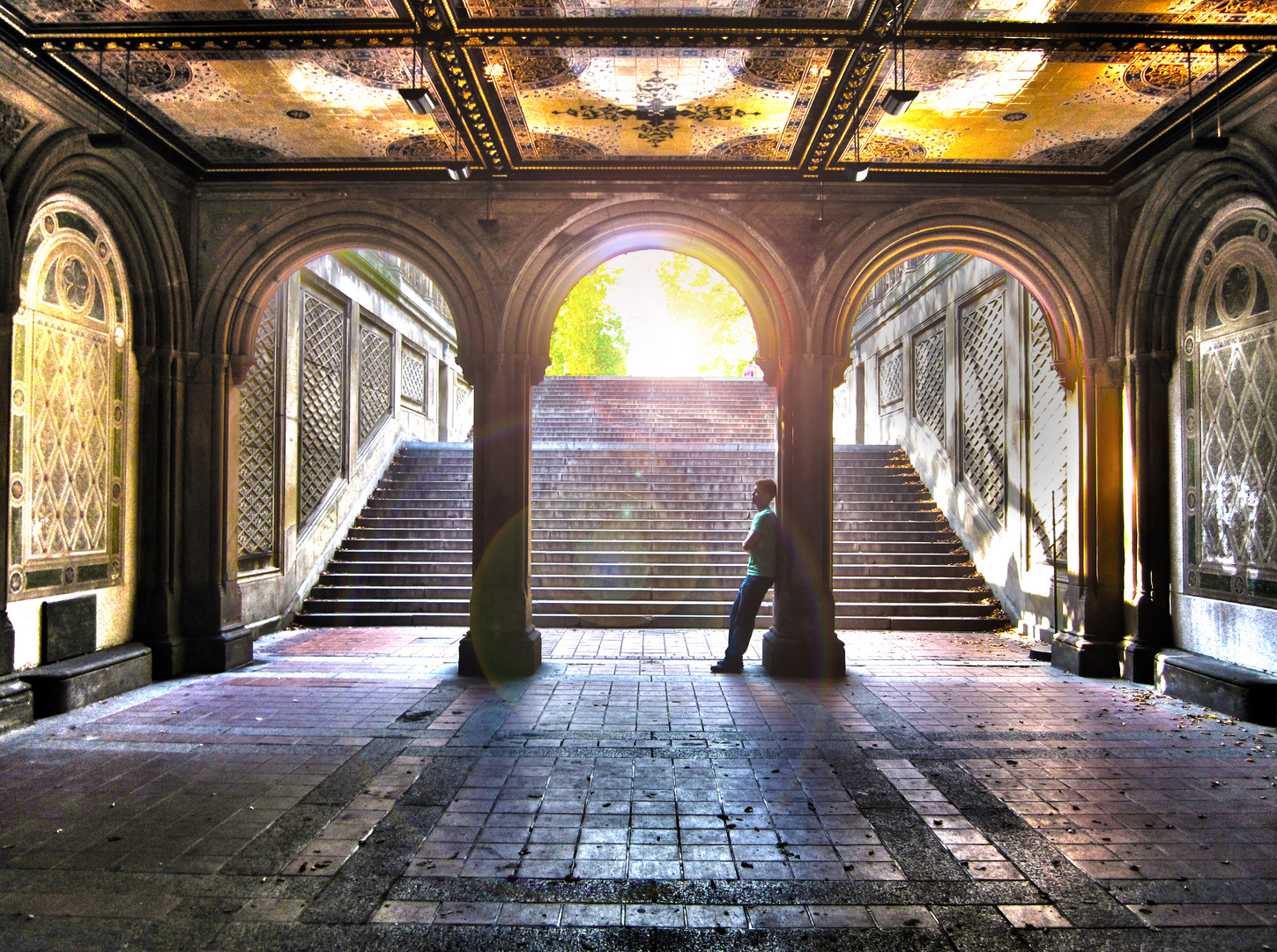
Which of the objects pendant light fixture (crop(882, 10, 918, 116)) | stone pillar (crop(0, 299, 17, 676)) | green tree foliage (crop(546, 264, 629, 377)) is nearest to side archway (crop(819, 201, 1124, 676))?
pendant light fixture (crop(882, 10, 918, 116))

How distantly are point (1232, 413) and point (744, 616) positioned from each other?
4251 mm

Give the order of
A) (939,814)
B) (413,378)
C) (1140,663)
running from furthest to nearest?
1. (413,378)
2. (1140,663)
3. (939,814)

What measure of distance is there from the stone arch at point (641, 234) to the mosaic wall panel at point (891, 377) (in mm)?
7296

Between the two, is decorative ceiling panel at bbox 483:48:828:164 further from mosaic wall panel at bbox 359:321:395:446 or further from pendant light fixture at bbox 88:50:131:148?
mosaic wall panel at bbox 359:321:395:446

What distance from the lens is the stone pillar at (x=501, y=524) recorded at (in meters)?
6.95

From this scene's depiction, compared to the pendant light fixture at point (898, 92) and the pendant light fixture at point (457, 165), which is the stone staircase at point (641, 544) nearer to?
the pendant light fixture at point (457, 165)

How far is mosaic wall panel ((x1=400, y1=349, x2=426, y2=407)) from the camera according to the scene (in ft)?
46.2

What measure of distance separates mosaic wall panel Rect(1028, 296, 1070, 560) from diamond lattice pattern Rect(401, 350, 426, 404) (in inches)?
401

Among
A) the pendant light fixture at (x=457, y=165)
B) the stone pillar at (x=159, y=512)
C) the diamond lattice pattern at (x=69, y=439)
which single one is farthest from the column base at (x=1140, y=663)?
the diamond lattice pattern at (x=69, y=439)

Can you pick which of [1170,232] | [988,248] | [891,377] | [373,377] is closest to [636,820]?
[988,248]

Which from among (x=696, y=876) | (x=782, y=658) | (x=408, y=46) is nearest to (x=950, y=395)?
(x=782, y=658)

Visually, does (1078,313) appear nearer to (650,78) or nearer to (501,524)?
(650,78)

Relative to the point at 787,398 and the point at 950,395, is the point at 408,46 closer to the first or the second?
the point at 787,398

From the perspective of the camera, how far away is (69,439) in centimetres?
605
